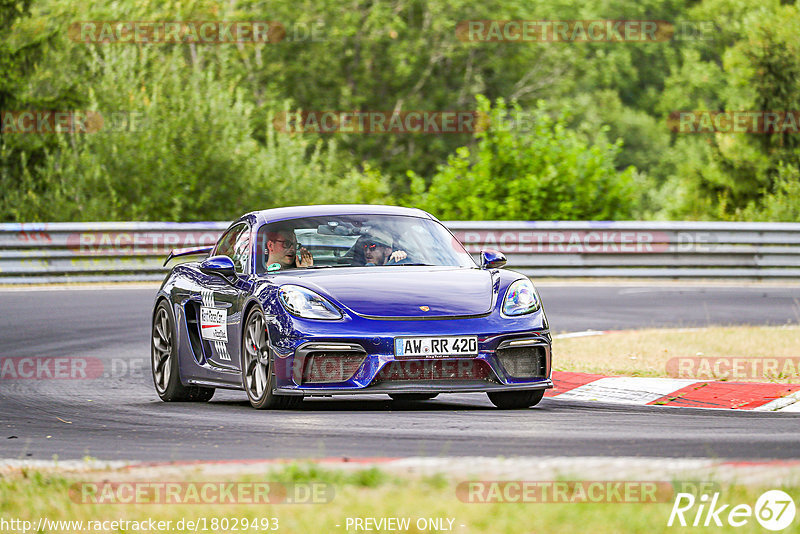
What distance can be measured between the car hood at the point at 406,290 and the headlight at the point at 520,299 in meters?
0.11

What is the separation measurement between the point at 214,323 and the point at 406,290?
1.75 m

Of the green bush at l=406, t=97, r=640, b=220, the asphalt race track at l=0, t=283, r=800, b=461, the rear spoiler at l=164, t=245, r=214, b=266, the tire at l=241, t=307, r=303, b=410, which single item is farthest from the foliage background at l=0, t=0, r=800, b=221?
the tire at l=241, t=307, r=303, b=410

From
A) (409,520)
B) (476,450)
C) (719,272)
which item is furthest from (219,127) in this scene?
(409,520)

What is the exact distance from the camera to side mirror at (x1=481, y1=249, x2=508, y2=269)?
9.88 m

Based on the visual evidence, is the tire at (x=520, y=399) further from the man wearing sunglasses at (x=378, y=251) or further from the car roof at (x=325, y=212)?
the car roof at (x=325, y=212)

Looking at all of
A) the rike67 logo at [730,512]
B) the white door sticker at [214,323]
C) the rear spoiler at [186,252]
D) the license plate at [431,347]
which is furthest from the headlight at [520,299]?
the rike67 logo at [730,512]

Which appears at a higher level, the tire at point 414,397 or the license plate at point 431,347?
the license plate at point 431,347

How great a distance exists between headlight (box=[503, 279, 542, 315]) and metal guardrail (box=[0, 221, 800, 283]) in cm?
1300

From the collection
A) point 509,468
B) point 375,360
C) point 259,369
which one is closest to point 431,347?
point 375,360

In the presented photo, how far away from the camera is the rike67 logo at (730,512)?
4918 millimetres

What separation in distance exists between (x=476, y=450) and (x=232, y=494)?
5.48 feet

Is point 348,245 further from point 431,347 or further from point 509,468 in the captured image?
point 509,468

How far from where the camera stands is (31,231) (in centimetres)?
2169

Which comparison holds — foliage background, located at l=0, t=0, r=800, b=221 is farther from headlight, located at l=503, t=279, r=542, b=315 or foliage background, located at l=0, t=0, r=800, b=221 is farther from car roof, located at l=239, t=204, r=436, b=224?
headlight, located at l=503, t=279, r=542, b=315
